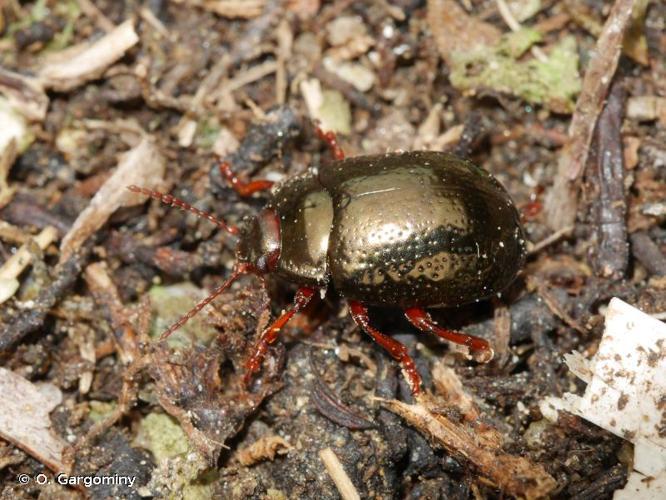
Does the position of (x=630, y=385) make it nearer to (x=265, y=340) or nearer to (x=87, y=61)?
(x=265, y=340)

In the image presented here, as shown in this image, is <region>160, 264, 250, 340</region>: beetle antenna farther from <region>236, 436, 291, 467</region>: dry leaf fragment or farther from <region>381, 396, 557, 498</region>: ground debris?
<region>381, 396, 557, 498</region>: ground debris

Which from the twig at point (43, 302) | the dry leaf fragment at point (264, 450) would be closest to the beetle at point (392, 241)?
the dry leaf fragment at point (264, 450)

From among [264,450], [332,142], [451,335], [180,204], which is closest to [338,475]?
[264,450]

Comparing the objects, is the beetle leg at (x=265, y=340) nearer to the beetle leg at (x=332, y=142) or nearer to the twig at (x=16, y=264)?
the beetle leg at (x=332, y=142)

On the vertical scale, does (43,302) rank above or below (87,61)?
below

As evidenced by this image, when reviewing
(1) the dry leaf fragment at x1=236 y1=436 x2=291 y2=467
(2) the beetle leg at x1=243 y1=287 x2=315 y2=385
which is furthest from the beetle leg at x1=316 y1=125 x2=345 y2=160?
(1) the dry leaf fragment at x1=236 y1=436 x2=291 y2=467

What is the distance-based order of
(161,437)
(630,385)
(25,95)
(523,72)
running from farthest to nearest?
(25,95) → (523,72) → (161,437) → (630,385)
